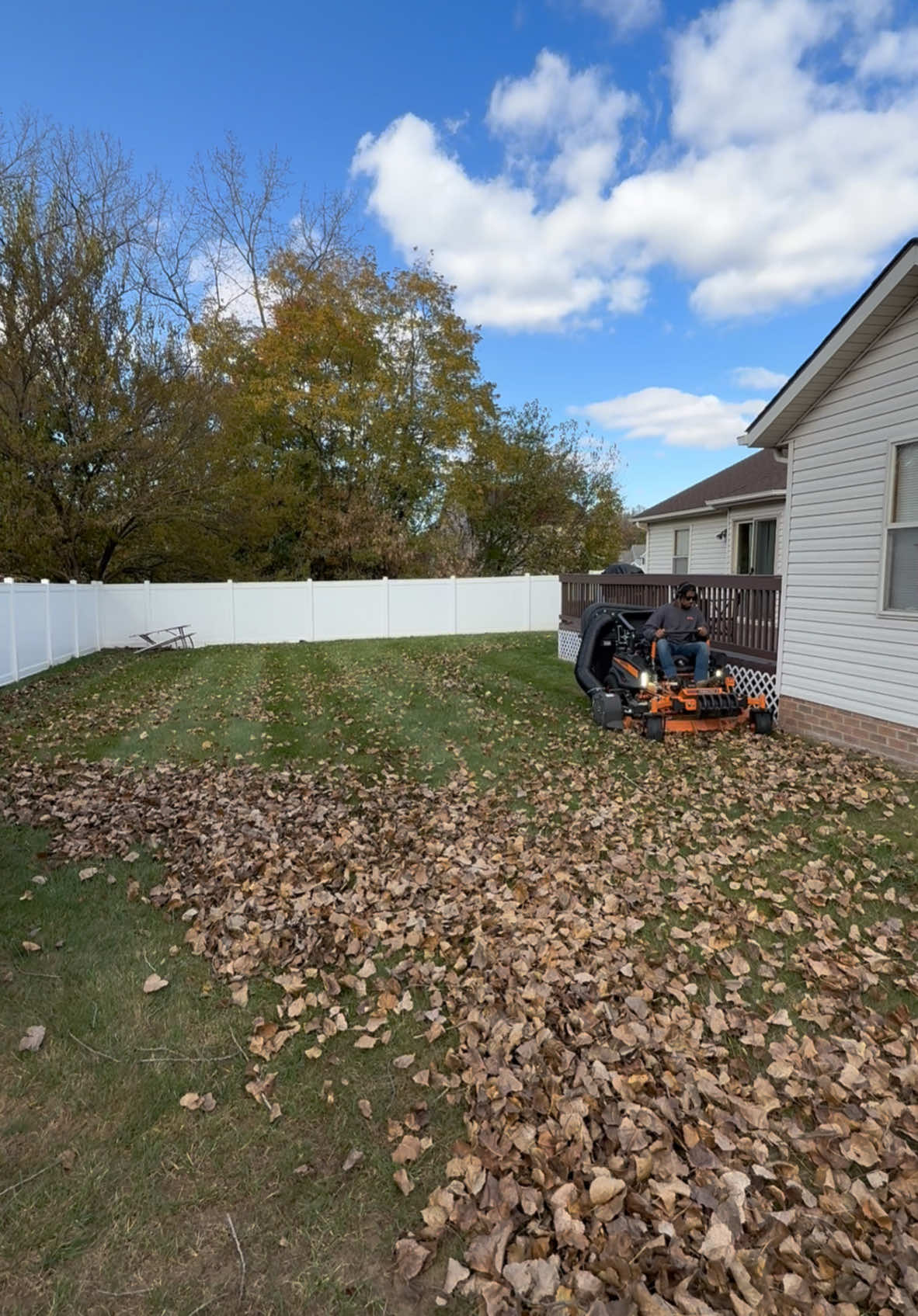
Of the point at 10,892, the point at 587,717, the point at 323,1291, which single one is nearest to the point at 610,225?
the point at 587,717

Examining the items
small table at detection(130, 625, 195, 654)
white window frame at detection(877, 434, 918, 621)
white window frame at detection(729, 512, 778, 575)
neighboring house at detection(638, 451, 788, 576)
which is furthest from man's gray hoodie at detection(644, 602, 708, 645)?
small table at detection(130, 625, 195, 654)

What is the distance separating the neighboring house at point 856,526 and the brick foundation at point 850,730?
0.01 meters

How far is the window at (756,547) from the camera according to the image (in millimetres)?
14359

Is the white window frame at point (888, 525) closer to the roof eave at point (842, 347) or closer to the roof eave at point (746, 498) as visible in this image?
the roof eave at point (842, 347)

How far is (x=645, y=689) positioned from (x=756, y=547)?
8671mm

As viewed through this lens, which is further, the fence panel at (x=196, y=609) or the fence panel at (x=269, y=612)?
the fence panel at (x=269, y=612)

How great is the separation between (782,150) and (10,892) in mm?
12796

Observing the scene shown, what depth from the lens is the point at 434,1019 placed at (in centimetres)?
312

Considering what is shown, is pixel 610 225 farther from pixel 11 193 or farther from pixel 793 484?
pixel 11 193

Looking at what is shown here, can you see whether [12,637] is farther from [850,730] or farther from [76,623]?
[850,730]

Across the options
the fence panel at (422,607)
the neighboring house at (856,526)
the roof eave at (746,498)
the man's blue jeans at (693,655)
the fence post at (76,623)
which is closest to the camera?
the neighboring house at (856,526)

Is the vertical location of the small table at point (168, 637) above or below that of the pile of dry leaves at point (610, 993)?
above

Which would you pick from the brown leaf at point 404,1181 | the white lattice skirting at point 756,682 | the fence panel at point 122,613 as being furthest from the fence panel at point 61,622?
the brown leaf at point 404,1181

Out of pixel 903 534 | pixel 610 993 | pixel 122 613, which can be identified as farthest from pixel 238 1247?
pixel 122 613
